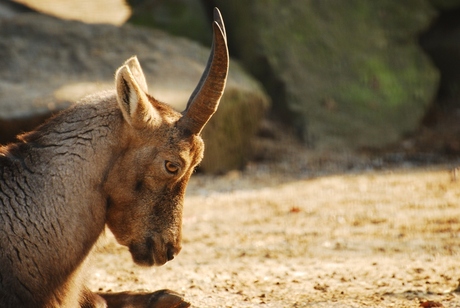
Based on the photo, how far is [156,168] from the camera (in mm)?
4105

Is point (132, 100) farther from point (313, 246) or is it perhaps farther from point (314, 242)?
point (314, 242)

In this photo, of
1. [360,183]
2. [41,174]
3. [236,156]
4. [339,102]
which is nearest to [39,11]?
[236,156]

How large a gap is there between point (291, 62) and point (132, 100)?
302 inches

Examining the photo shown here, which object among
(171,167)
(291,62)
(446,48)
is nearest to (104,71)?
(291,62)

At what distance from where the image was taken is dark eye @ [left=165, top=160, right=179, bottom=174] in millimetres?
4098

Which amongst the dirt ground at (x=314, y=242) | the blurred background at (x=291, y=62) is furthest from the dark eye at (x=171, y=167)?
the blurred background at (x=291, y=62)

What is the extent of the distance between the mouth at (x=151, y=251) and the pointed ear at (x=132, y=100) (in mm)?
670

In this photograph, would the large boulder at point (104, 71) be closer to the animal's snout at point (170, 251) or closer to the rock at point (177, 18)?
the rock at point (177, 18)

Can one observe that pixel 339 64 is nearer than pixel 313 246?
No

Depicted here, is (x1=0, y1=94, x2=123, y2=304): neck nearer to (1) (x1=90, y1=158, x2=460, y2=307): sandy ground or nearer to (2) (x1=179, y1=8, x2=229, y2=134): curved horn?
(1) (x1=90, y1=158, x2=460, y2=307): sandy ground

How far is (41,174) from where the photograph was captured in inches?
158

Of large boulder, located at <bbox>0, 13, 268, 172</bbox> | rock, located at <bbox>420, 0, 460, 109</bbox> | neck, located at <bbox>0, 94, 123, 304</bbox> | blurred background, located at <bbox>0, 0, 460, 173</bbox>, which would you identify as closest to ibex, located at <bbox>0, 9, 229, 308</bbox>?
neck, located at <bbox>0, 94, 123, 304</bbox>

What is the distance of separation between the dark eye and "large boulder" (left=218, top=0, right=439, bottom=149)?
6916 millimetres

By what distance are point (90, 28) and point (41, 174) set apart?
6.32 m
